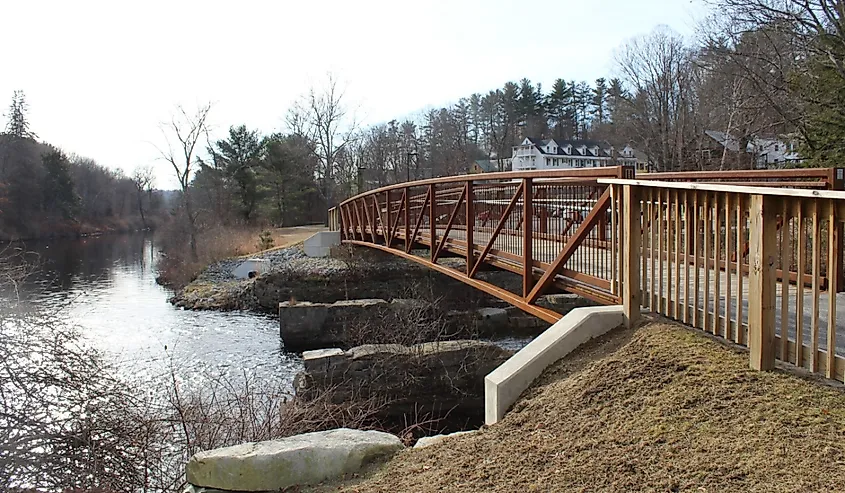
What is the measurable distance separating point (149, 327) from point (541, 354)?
1761 cm

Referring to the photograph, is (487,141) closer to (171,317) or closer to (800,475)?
(171,317)

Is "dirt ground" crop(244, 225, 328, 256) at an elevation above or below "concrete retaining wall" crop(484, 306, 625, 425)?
above

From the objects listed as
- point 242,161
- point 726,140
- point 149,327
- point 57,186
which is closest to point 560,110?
point 242,161

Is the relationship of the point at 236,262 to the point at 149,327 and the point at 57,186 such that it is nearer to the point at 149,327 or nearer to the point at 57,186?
the point at 149,327

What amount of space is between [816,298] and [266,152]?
50.2 metres

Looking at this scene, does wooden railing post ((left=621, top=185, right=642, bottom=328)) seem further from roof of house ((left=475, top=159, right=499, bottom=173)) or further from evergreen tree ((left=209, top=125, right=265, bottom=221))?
roof of house ((left=475, top=159, right=499, bottom=173))

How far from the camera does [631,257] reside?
5359 millimetres

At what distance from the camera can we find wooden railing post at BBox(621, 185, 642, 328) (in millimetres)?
5273

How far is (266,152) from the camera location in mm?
51125

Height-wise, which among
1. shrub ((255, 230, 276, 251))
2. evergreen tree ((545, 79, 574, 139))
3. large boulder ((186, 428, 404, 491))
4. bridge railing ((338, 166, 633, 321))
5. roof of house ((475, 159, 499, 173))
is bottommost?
large boulder ((186, 428, 404, 491))

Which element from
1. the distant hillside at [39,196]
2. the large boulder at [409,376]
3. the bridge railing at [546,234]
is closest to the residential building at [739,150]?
the large boulder at [409,376]

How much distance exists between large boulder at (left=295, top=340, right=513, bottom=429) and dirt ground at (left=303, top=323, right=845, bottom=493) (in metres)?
7.49

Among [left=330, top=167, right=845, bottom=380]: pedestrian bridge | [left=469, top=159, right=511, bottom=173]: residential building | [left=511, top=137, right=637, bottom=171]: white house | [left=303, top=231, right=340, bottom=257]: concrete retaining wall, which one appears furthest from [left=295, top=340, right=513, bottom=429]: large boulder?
[left=511, top=137, right=637, bottom=171]: white house

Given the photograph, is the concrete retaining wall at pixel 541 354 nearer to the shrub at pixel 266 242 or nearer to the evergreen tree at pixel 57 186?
the shrub at pixel 266 242
